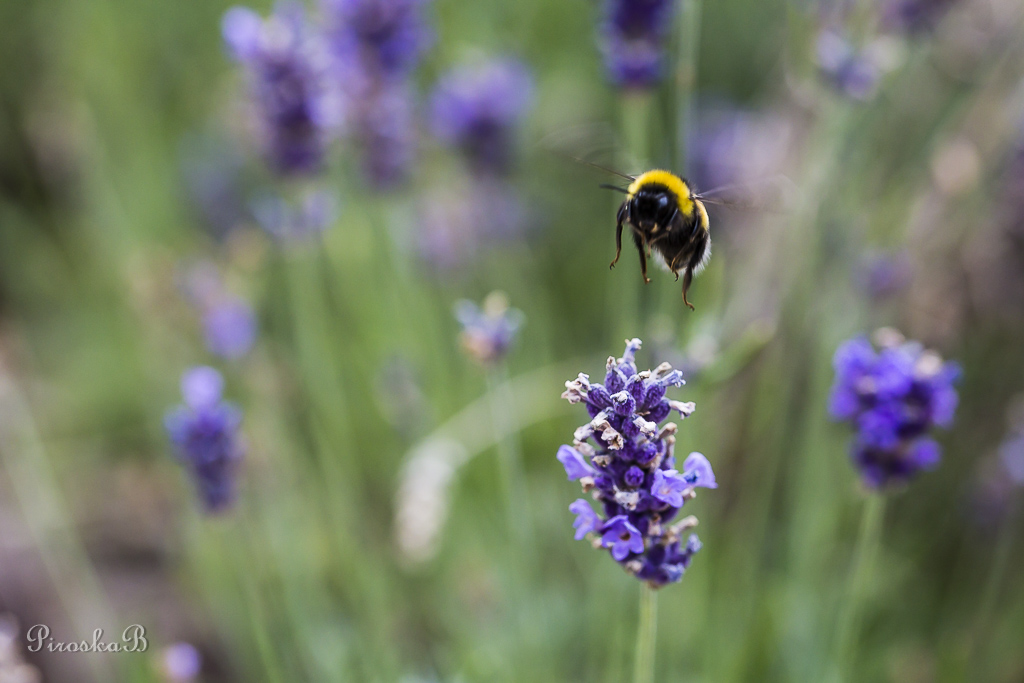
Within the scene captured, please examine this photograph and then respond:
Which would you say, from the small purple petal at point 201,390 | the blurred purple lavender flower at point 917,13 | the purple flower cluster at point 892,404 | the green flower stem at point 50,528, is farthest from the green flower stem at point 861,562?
the green flower stem at point 50,528

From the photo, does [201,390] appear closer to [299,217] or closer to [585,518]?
[299,217]

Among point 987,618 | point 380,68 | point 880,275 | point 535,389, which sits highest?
point 380,68

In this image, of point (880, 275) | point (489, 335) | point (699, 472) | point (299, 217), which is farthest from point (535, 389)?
point (699, 472)

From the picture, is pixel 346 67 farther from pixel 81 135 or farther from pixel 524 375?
pixel 81 135

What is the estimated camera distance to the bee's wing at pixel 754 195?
1.80 m

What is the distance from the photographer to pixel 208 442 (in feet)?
7.13

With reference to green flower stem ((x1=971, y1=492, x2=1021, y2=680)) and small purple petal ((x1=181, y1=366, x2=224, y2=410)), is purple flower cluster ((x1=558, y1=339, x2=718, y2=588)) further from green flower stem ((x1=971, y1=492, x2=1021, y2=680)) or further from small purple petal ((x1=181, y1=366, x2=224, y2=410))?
green flower stem ((x1=971, y1=492, x2=1021, y2=680))

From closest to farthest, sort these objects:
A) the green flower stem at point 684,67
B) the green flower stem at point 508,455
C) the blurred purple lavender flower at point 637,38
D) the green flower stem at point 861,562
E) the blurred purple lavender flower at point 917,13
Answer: the green flower stem at point 861,562 → the green flower stem at point 508,455 → the green flower stem at point 684,67 → the blurred purple lavender flower at point 637,38 → the blurred purple lavender flower at point 917,13

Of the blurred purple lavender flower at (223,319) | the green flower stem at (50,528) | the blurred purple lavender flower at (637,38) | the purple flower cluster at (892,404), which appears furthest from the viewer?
the blurred purple lavender flower at (223,319)

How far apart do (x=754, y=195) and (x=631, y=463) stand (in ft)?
3.20

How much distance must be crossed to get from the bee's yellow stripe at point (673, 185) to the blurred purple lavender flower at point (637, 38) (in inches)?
24.7

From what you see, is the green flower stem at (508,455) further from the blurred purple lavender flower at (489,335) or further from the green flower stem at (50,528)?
the green flower stem at (50,528)

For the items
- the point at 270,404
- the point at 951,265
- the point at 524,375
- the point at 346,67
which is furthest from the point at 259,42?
the point at 951,265
